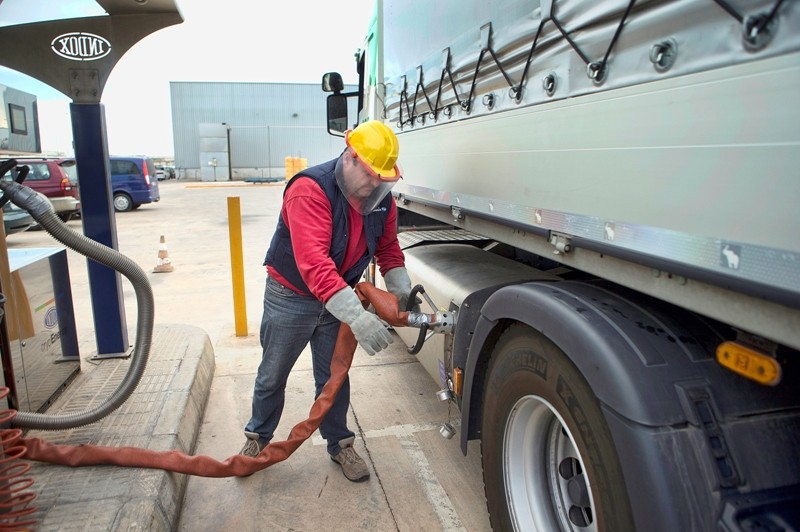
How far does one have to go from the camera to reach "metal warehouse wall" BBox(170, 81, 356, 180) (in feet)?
116

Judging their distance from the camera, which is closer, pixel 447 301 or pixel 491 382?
pixel 491 382

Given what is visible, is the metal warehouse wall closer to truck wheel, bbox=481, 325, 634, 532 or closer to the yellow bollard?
the yellow bollard

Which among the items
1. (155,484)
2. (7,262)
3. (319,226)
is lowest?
(155,484)

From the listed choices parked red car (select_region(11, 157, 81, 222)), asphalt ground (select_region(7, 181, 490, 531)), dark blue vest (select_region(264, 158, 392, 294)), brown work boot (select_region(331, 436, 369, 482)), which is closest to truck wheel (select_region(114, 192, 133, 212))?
parked red car (select_region(11, 157, 81, 222))

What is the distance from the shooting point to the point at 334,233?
2.63 metres

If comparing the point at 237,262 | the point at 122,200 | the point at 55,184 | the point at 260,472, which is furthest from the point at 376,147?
the point at 122,200

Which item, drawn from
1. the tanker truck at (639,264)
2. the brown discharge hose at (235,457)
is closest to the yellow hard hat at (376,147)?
the tanker truck at (639,264)

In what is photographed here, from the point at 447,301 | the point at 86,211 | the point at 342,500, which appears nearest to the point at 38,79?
the point at 86,211

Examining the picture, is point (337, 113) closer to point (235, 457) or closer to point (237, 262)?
point (237, 262)

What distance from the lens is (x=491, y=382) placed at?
217 centimetres

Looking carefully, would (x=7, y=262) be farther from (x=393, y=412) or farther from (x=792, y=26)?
(x=792, y=26)

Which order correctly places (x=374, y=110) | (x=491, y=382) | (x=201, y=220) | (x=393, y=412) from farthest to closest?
(x=201, y=220) < (x=374, y=110) < (x=393, y=412) < (x=491, y=382)

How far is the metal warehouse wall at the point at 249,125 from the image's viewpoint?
35.2 metres

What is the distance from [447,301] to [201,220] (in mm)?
13408
